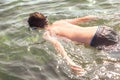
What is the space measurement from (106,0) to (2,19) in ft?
14.1

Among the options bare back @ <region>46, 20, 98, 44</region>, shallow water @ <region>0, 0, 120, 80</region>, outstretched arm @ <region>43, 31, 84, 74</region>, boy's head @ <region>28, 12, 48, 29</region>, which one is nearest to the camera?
outstretched arm @ <region>43, 31, 84, 74</region>

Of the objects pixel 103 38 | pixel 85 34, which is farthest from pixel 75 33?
pixel 103 38

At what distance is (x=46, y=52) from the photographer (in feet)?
25.2

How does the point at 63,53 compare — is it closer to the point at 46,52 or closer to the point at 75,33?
the point at 75,33

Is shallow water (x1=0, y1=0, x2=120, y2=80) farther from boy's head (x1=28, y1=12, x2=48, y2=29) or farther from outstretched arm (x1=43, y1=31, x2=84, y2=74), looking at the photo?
boy's head (x1=28, y1=12, x2=48, y2=29)

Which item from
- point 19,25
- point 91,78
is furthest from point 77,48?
point 19,25

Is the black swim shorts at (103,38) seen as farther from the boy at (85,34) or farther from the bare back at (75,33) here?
the bare back at (75,33)

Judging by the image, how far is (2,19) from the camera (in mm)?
10250

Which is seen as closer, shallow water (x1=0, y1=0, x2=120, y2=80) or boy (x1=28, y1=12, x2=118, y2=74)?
shallow water (x1=0, y1=0, x2=120, y2=80)

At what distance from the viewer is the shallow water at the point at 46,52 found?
6637 mm

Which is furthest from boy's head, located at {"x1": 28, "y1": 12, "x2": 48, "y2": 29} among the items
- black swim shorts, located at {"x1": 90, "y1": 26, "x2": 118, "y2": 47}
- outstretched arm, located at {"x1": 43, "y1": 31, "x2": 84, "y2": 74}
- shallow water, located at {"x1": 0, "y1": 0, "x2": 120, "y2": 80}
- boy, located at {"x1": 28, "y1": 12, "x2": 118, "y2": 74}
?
black swim shorts, located at {"x1": 90, "y1": 26, "x2": 118, "y2": 47}

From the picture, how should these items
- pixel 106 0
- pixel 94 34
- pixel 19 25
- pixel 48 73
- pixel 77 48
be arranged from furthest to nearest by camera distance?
pixel 106 0
pixel 19 25
pixel 77 48
pixel 94 34
pixel 48 73

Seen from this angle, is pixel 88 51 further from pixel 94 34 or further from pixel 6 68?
pixel 6 68

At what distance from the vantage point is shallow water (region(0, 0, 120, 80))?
21.8 ft
